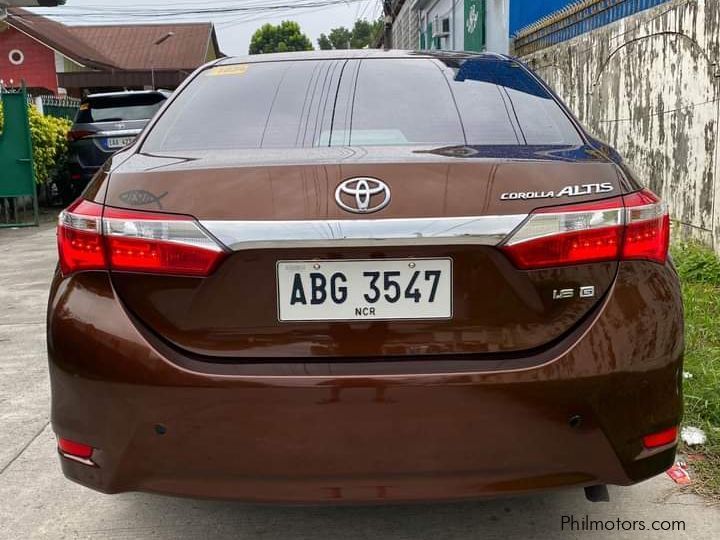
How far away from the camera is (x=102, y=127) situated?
10.6 meters

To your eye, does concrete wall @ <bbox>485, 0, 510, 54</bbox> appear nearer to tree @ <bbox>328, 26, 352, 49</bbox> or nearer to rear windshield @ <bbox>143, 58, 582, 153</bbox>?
rear windshield @ <bbox>143, 58, 582, 153</bbox>

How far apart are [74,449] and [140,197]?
67cm

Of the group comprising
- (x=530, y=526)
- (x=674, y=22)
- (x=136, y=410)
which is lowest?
(x=530, y=526)

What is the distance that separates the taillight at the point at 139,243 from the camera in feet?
5.95

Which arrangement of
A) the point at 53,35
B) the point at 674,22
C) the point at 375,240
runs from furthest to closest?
the point at 53,35 → the point at 674,22 → the point at 375,240

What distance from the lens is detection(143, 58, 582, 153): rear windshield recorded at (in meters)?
2.23

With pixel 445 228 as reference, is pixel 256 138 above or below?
above

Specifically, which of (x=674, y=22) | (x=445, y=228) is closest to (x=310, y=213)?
(x=445, y=228)

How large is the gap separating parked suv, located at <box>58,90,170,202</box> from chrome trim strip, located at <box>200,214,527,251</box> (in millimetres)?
9191

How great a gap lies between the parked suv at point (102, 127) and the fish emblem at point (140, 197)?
353 inches

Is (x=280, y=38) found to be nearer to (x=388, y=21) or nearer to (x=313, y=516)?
(x=388, y=21)

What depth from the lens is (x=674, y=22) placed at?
5.40 m

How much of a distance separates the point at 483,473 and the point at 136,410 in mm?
831

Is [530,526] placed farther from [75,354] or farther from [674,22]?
[674,22]
